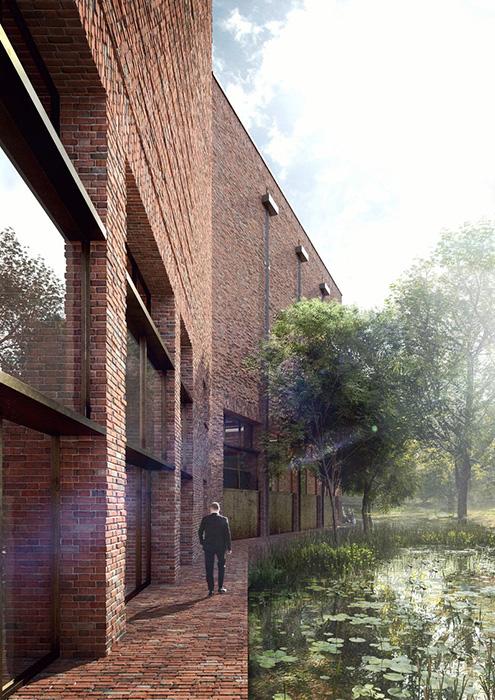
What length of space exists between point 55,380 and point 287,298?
2755 cm

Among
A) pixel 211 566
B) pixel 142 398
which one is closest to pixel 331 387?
pixel 211 566

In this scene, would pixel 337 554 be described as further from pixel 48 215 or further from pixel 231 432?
pixel 48 215

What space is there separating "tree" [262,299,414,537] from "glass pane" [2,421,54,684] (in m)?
18.5

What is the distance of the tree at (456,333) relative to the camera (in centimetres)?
3169

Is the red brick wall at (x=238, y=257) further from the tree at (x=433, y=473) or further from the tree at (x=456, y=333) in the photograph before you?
the tree at (x=433, y=473)

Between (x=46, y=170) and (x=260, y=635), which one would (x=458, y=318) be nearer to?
(x=260, y=635)

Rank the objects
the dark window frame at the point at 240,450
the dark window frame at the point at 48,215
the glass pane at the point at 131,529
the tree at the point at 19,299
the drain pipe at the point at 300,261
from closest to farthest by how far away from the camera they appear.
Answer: the dark window frame at the point at 48,215, the tree at the point at 19,299, the glass pane at the point at 131,529, the dark window frame at the point at 240,450, the drain pipe at the point at 300,261

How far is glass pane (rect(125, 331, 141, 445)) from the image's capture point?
10.6 m

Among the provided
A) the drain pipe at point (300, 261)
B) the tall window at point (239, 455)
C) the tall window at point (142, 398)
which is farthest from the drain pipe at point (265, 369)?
the tall window at point (142, 398)

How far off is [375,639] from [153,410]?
561cm

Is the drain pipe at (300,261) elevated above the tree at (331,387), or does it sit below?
above

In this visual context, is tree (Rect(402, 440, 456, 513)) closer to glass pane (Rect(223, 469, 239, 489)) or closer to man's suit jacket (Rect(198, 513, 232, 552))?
glass pane (Rect(223, 469, 239, 489))

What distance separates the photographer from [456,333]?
107 ft

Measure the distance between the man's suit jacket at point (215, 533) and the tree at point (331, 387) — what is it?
12.7 metres
